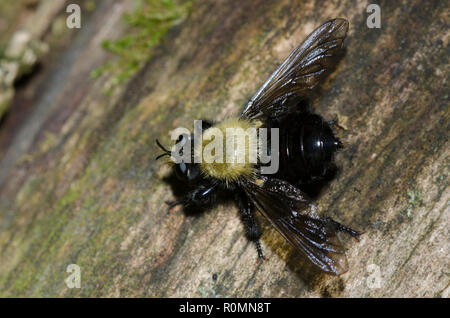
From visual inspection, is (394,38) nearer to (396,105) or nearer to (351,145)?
(396,105)

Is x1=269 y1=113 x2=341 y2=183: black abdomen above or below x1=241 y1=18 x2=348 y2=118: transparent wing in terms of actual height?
below

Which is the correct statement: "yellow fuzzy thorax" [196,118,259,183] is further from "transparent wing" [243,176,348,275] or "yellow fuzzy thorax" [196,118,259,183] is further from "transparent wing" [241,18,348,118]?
"transparent wing" [241,18,348,118]

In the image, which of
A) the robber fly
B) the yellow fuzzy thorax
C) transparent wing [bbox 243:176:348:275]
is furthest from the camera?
the yellow fuzzy thorax

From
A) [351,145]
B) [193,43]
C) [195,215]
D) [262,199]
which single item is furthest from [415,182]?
[193,43]

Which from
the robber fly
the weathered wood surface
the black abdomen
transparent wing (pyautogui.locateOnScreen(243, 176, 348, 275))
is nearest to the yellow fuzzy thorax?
the robber fly

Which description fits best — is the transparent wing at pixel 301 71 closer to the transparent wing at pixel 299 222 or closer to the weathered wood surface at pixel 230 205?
the weathered wood surface at pixel 230 205
